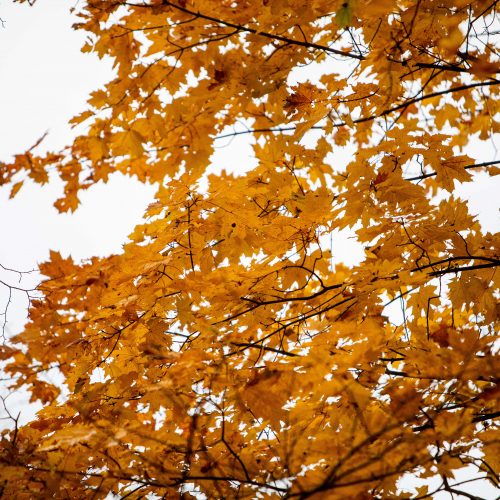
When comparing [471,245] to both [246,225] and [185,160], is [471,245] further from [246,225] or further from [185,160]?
[185,160]

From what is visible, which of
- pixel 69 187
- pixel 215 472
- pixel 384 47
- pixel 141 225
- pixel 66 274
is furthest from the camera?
pixel 141 225

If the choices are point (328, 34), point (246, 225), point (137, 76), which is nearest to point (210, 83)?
point (137, 76)

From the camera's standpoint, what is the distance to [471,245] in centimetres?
219

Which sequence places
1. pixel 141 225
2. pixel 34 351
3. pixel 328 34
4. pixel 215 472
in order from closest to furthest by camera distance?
pixel 215 472, pixel 34 351, pixel 141 225, pixel 328 34

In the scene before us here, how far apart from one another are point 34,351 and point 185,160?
1.19 meters

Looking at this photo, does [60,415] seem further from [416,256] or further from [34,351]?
[416,256]

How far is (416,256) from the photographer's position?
7.63ft

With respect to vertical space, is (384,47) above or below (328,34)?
below

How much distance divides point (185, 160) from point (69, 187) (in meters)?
0.73

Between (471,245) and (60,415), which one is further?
(60,415)

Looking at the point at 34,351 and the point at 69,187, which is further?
the point at 69,187

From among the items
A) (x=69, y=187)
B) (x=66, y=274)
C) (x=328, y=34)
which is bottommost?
(x=66, y=274)

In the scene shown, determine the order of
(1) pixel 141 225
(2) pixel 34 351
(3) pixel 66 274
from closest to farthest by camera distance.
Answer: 1. (2) pixel 34 351
2. (3) pixel 66 274
3. (1) pixel 141 225

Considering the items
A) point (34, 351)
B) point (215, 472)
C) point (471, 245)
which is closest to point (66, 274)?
point (34, 351)
